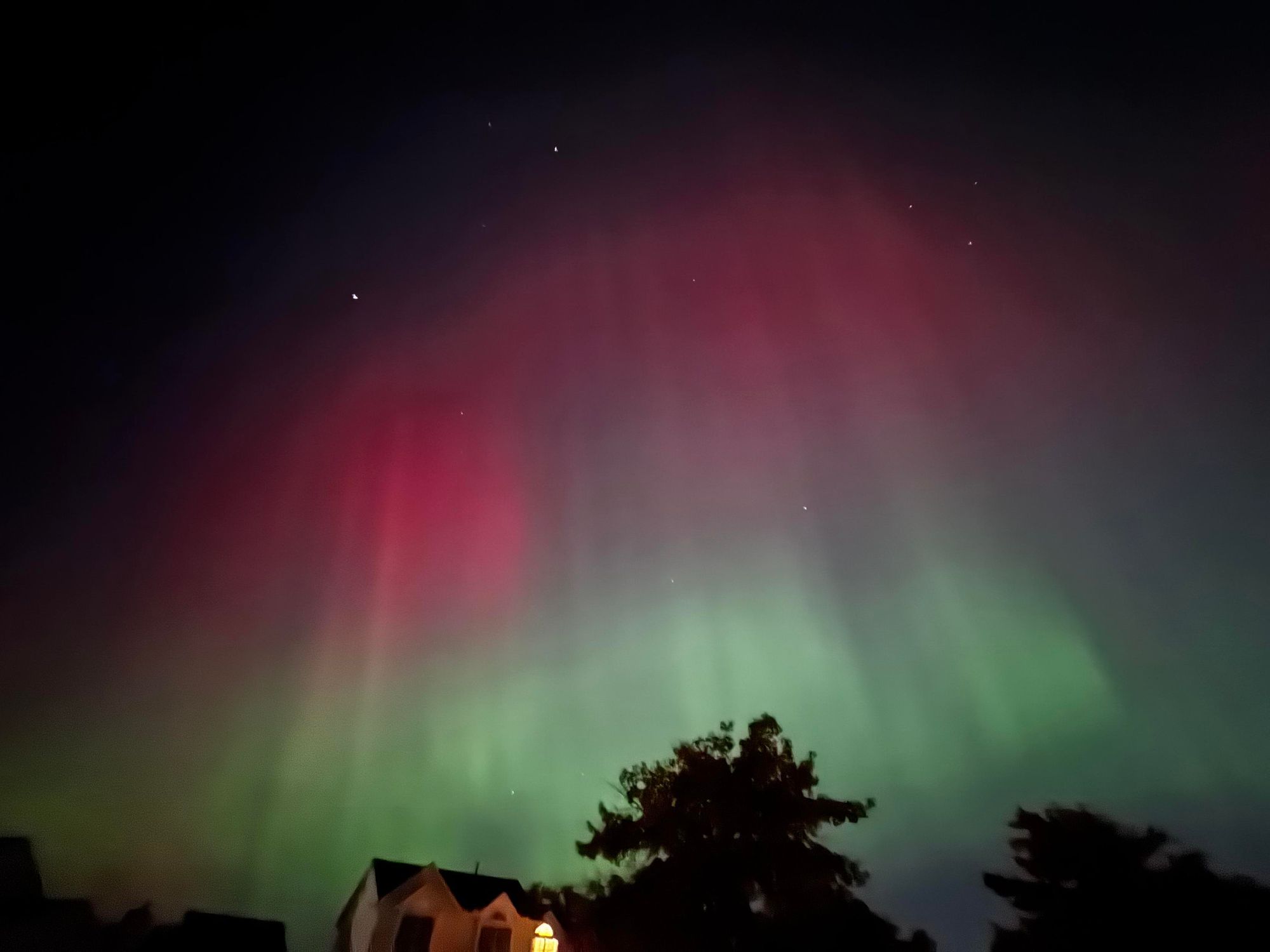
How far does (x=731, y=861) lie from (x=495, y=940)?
751 centimetres

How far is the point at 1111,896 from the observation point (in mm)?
22844

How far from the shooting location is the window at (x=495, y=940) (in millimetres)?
24688

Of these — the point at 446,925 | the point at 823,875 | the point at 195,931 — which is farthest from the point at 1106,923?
the point at 195,931

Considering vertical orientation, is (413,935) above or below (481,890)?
below

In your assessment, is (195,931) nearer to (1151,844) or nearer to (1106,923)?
(1106,923)

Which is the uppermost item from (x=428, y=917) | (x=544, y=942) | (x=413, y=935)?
(x=428, y=917)

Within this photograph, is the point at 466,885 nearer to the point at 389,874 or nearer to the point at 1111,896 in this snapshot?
the point at 389,874

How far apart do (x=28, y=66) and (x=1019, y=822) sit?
29.2 m

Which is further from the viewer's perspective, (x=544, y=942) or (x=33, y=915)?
(x=33, y=915)

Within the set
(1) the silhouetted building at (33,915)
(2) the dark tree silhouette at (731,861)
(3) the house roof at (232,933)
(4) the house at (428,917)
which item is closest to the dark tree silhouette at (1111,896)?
(2) the dark tree silhouette at (731,861)

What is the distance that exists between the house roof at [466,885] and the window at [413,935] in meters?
1.12

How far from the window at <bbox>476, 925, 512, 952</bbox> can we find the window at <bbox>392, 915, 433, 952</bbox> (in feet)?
5.81

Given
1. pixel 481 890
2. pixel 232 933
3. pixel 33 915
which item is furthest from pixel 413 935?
pixel 33 915

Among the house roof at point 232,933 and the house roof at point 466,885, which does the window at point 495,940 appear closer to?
the house roof at point 466,885
